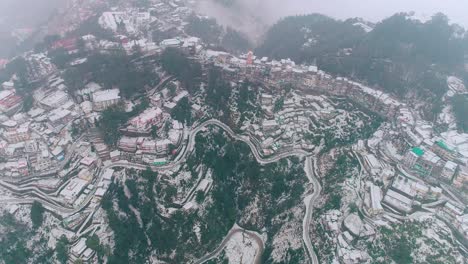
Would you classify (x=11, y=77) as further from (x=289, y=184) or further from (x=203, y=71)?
(x=289, y=184)

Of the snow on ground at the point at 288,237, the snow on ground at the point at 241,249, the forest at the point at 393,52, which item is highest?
the forest at the point at 393,52

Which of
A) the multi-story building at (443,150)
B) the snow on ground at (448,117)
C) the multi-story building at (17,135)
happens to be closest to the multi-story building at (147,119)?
the multi-story building at (17,135)

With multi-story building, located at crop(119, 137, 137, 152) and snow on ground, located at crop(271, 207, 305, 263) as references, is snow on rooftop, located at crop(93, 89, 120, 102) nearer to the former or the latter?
multi-story building, located at crop(119, 137, 137, 152)

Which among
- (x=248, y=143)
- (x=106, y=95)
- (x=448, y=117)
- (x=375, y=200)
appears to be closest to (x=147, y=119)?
(x=106, y=95)

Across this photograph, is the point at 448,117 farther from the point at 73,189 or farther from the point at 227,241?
the point at 73,189

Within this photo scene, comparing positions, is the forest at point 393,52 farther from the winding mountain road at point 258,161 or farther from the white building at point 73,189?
the white building at point 73,189

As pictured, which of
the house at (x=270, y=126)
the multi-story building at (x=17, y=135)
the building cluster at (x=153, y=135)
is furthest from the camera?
the house at (x=270, y=126)

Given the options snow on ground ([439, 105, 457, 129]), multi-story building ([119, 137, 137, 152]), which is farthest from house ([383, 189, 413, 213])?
multi-story building ([119, 137, 137, 152])
